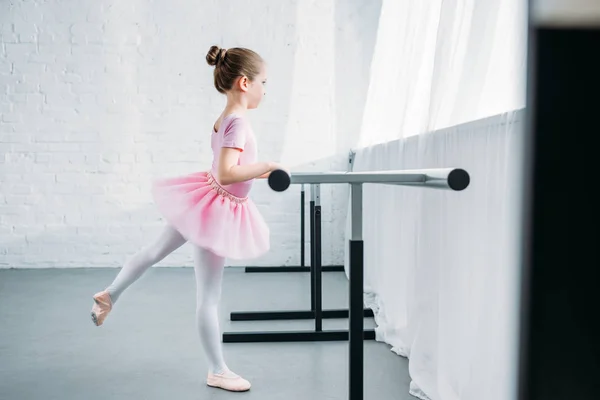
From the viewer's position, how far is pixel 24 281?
3.64 m

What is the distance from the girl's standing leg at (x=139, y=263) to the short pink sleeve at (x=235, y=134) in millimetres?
375

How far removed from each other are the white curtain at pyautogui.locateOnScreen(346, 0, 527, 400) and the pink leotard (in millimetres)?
595

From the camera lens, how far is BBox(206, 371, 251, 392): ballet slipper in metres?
→ 1.81

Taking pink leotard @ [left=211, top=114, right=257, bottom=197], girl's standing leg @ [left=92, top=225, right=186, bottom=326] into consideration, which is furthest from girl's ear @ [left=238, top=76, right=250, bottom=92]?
girl's standing leg @ [left=92, top=225, right=186, bottom=326]

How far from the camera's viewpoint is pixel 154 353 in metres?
2.21

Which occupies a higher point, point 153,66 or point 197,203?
point 153,66

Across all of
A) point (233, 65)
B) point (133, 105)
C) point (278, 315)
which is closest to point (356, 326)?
point (233, 65)

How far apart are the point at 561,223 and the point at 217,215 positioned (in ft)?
5.20

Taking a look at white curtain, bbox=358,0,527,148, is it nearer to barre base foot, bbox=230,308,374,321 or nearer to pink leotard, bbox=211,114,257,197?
pink leotard, bbox=211,114,257,197

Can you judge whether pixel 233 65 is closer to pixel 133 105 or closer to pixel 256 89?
pixel 256 89

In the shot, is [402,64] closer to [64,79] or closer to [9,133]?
[64,79]

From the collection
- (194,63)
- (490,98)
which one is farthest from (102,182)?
(490,98)

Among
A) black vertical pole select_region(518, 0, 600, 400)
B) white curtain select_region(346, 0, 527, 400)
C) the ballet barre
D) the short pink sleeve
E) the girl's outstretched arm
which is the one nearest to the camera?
black vertical pole select_region(518, 0, 600, 400)

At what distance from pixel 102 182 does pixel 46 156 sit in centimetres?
43
